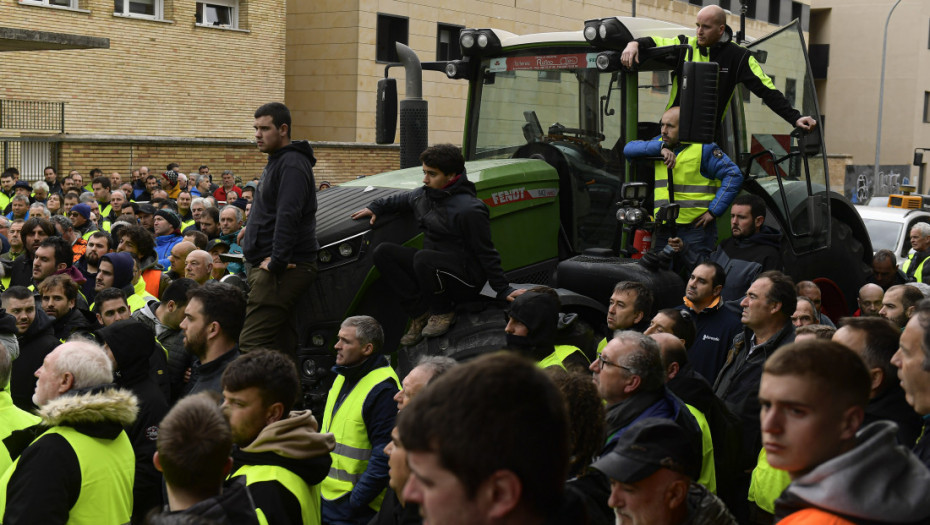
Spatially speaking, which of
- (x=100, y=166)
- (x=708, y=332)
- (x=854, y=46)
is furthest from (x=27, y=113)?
(x=854, y=46)

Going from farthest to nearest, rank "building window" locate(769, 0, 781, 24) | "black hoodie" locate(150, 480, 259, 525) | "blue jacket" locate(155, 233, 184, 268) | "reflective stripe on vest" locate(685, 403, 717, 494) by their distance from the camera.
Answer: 1. "building window" locate(769, 0, 781, 24)
2. "blue jacket" locate(155, 233, 184, 268)
3. "reflective stripe on vest" locate(685, 403, 717, 494)
4. "black hoodie" locate(150, 480, 259, 525)

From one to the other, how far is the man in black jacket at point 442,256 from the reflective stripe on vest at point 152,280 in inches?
95.8

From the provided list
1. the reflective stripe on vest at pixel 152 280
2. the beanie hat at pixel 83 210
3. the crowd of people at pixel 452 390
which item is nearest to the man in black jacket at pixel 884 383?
the crowd of people at pixel 452 390

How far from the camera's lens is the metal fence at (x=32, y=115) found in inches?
926

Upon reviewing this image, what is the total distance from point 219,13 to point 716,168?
939 inches

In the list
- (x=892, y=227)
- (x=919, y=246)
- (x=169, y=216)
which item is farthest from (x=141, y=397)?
(x=892, y=227)

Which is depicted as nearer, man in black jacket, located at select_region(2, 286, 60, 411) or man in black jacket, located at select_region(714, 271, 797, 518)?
man in black jacket, located at select_region(714, 271, 797, 518)

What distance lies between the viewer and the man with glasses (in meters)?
4.09

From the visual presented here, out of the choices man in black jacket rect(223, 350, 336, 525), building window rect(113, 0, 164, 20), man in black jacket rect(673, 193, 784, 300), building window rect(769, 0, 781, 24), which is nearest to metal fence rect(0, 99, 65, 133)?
building window rect(113, 0, 164, 20)

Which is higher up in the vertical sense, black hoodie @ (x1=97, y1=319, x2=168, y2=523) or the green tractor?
the green tractor

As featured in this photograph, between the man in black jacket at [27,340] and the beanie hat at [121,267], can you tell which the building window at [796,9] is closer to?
the beanie hat at [121,267]

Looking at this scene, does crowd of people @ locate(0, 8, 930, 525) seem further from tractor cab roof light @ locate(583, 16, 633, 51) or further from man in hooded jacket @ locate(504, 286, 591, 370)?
tractor cab roof light @ locate(583, 16, 633, 51)

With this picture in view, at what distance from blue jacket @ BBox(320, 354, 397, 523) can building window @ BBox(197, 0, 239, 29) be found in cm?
2493

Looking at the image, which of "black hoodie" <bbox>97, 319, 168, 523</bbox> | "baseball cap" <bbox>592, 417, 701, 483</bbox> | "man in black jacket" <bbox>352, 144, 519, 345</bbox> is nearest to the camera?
"baseball cap" <bbox>592, 417, 701, 483</bbox>
